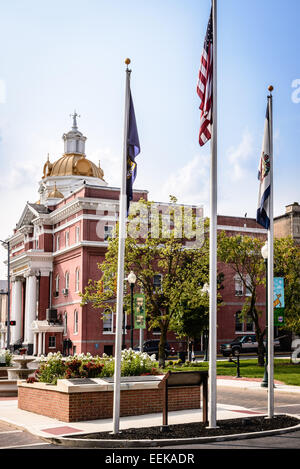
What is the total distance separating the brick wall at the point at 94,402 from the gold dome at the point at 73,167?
184 feet

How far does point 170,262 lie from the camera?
3872 cm

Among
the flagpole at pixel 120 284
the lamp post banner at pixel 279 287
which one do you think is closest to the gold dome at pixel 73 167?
the lamp post banner at pixel 279 287

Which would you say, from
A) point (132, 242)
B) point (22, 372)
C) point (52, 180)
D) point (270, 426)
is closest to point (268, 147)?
point (270, 426)

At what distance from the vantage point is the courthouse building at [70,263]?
5478cm

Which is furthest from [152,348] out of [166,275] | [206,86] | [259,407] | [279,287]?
[206,86]

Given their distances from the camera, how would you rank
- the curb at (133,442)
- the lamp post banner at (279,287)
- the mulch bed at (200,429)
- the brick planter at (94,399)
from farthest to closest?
the lamp post banner at (279,287) < the brick planter at (94,399) < the mulch bed at (200,429) < the curb at (133,442)

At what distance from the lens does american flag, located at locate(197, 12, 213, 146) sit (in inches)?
531

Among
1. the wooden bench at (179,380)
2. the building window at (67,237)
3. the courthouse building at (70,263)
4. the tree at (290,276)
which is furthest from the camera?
the building window at (67,237)

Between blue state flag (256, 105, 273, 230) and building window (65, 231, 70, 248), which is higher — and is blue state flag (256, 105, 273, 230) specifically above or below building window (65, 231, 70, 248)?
below

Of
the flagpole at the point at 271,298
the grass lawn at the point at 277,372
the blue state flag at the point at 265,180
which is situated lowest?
the grass lawn at the point at 277,372

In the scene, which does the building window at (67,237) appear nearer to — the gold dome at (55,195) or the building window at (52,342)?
the gold dome at (55,195)

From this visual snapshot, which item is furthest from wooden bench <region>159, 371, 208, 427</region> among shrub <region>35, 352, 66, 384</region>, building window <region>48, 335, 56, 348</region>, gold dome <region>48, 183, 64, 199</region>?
gold dome <region>48, 183, 64, 199</region>

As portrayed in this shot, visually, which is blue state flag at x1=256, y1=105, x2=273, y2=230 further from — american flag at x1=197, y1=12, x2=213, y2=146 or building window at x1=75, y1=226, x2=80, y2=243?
building window at x1=75, y1=226, x2=80, y2=243

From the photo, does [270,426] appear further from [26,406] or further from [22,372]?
[22,372]
